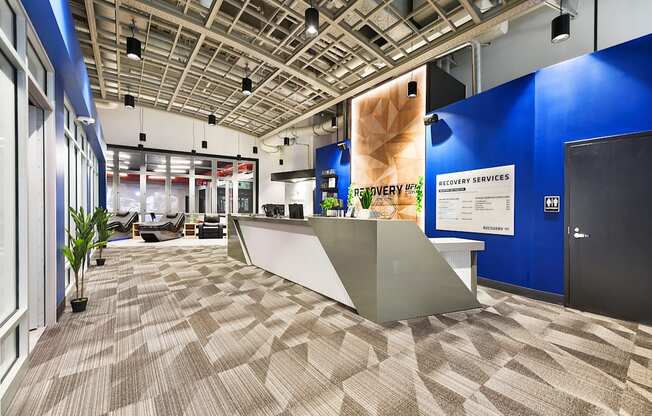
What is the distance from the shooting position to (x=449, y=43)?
5.67 m

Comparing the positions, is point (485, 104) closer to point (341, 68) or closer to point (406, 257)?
point (406, 257)

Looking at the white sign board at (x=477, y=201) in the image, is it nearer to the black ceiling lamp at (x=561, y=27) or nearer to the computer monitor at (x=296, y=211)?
the black ceiling lamp at (x=561, y=27)

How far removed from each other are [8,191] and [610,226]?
18.6 feet

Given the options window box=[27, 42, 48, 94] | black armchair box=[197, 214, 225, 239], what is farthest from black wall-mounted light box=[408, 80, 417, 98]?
black armchair box=[197, 214, 225, 239]

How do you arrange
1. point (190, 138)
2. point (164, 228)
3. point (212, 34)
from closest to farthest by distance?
1. point (212, 34)
2. point (164, 228)
3. point (190, 138)

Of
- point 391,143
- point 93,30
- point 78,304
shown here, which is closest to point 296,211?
point 78,304

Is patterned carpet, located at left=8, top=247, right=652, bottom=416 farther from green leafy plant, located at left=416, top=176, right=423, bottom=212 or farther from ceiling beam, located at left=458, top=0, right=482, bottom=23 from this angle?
ceiling beam, located at left=458, top=0, right=482, bottom=23

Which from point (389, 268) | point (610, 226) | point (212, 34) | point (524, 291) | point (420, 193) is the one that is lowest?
point (524, 291)

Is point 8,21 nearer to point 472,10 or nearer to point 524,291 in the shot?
point 472,10

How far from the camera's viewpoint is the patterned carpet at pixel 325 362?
5.94 ft

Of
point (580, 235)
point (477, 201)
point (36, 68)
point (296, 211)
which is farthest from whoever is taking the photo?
point (477, 201)

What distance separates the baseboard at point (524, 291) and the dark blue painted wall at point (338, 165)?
4884mm

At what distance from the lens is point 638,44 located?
332 cm

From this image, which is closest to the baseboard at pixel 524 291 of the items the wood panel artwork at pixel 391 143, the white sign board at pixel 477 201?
the white sign board at pixel 477 201
